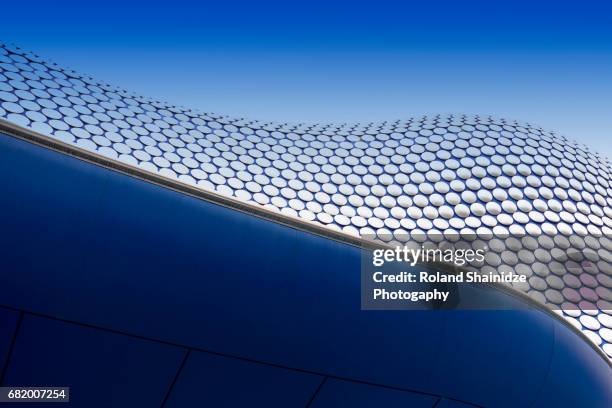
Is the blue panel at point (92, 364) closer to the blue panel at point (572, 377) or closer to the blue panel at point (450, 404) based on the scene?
the blue panel at point (450, 404)

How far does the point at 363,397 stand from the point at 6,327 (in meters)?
2.20

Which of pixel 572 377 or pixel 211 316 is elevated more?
pixel 211 316

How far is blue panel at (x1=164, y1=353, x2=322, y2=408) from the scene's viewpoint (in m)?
3.57

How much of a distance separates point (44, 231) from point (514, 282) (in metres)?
9.81

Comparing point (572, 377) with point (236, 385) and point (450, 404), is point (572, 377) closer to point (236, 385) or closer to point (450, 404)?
point (450, 404)

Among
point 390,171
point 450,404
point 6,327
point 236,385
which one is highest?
point 390,171

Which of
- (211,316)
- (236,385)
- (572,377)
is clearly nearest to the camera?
(211,316)

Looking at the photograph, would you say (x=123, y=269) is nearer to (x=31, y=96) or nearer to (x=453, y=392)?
(x=453, y=392)

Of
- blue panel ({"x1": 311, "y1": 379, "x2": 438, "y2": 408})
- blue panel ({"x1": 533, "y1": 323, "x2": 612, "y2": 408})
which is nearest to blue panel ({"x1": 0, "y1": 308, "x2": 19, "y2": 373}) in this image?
blue panel ({"x1": 311, "y1": 379, "x2": 438, "y2": 408})

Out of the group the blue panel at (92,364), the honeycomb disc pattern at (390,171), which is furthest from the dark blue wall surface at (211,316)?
the honeycomb disc pattern at (390,171)

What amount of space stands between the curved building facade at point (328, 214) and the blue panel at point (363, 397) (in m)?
0.02

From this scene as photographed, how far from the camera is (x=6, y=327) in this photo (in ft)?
10.4

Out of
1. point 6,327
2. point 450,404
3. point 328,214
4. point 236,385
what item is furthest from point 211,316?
Result: point 328,214

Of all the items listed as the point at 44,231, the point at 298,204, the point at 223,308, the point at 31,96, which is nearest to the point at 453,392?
the point at 223,308
